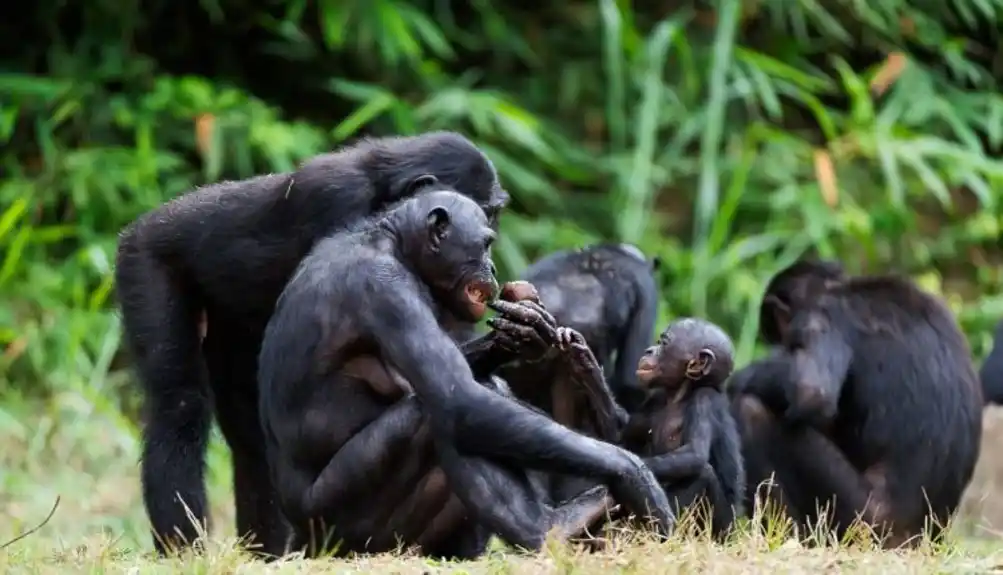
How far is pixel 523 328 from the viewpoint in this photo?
17.4 feet

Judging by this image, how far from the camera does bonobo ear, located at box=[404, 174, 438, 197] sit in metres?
6.16

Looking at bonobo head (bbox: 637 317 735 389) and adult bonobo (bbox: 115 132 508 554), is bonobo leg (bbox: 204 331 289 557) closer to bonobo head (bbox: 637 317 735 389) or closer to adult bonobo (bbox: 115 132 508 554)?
Result: adult bonobo (bbox: 115 132 508 554)

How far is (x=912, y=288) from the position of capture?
7.03 m

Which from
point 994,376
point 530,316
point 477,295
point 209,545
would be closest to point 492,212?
point 477,295

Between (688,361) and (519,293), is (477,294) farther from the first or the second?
(688,361)

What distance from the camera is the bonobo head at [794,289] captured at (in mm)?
7035

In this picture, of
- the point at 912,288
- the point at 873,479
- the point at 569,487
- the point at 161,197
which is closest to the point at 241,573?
the point at 569,487

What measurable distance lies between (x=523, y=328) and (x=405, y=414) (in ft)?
1.60

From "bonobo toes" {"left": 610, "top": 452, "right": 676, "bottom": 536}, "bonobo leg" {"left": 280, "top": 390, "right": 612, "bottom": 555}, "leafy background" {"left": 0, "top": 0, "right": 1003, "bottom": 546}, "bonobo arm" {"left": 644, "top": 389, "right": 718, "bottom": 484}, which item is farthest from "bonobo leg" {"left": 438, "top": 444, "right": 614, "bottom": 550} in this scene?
"leafy background" {"left": 0, "top": 0, "right": 1003, "bottom": 546}

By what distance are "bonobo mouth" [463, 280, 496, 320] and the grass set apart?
0.81 meters

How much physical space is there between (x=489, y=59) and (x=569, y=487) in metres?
6.61

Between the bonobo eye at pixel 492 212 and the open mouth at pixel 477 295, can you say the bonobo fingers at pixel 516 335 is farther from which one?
the bonobo eye at pixel 492 212

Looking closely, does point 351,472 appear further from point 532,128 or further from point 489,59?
point 489,59

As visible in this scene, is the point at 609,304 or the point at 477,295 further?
the point at 609,304
